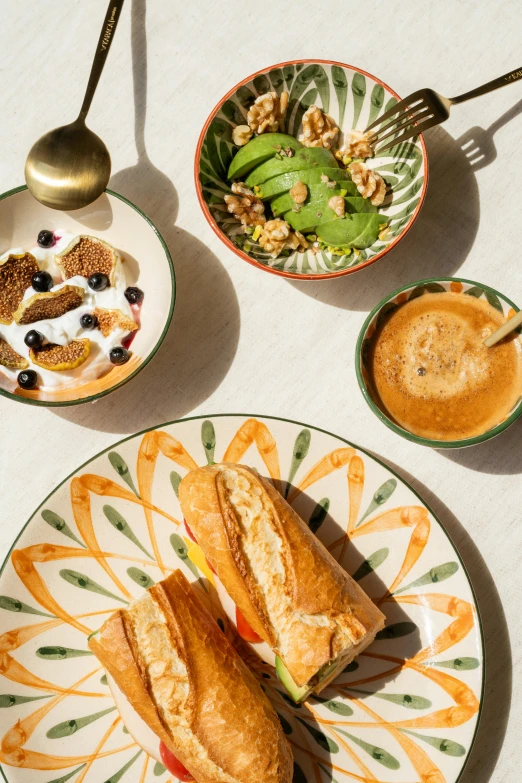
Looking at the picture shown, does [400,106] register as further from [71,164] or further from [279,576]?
[279,576]

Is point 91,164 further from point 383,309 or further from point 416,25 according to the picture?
point 416,25

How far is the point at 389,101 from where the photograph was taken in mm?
1628

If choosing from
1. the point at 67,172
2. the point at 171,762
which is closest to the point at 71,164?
the point at 67,172

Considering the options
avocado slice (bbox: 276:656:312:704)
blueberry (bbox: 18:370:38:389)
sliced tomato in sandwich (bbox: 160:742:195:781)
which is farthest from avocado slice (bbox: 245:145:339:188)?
sliced tomato in sandwich (bbox: 160:742:195:781)

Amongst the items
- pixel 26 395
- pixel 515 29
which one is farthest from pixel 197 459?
pixel 515 29

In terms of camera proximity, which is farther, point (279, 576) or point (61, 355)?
point (61, 355)

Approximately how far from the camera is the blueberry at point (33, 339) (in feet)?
5.34

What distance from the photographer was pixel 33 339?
1.63 meters

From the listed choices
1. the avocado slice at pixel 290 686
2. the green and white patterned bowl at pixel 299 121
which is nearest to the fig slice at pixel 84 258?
the green and white patterned bowl at pixel 299 121

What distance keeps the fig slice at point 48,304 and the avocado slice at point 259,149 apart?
0.49 metres

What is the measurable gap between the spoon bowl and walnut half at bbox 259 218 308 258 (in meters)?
0.42

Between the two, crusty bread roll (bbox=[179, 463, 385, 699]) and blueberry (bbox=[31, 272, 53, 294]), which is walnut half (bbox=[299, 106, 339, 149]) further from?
crusty bread roll (bbox=[179, 463, 385, 699])

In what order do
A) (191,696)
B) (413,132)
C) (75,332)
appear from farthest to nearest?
(75,332) → (413,132) → (191,696)

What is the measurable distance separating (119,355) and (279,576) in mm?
656
